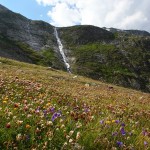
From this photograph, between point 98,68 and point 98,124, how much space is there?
18159 cm

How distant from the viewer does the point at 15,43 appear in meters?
193

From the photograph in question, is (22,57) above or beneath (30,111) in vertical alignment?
above

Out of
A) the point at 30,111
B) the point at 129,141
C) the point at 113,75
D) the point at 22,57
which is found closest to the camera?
the point at 129,141

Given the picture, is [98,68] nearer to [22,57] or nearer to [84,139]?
[22,57]

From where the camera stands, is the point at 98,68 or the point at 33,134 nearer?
the point at 33,134

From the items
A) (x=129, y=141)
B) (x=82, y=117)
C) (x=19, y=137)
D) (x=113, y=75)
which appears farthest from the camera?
(x=113, y=75)

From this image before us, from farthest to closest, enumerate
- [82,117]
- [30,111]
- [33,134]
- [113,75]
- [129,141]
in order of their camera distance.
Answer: [113,75]
[82,117]
[30,111]
[129,141]
[33,134]

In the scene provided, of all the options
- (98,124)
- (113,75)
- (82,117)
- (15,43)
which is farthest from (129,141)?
(15,43)

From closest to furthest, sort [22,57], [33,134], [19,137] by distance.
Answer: [19,137] → [33,134] → [22,57]

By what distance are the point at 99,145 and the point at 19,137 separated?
1656 mm

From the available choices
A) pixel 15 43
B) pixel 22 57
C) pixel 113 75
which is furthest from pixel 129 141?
pixel 15 43

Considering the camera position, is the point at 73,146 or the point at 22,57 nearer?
the point at 73,146

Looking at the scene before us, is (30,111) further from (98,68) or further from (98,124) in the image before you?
(98,68)

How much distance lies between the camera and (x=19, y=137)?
20.4ft
